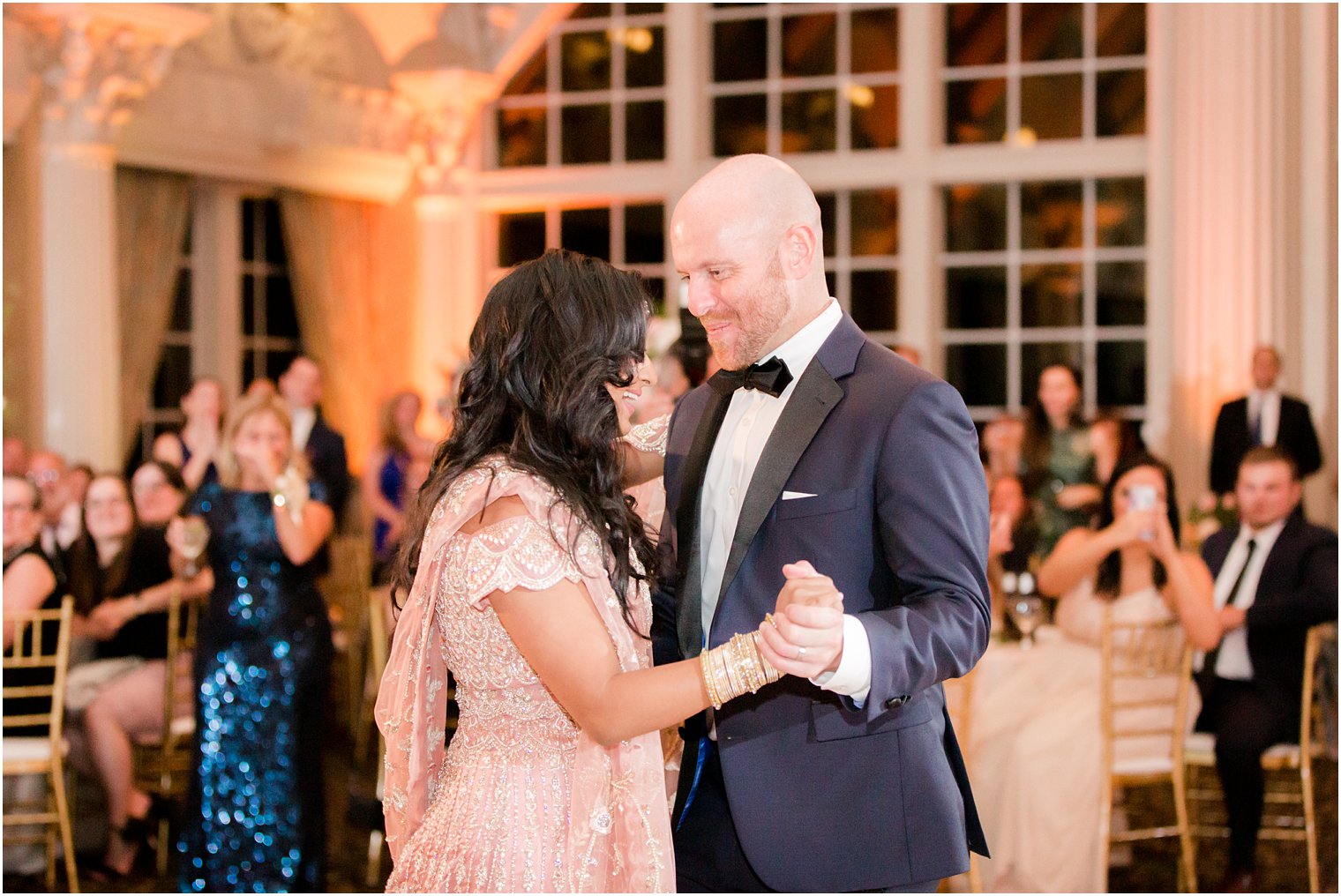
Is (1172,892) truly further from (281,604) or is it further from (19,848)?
(19,848)

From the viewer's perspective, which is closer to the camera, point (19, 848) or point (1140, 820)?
point (19, 848)

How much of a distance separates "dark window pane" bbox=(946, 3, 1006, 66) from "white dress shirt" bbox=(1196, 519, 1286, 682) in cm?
506

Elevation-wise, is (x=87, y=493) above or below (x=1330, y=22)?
below

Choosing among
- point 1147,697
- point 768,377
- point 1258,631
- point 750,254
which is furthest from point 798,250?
point 1258,631

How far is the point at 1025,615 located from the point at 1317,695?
1.24 meters

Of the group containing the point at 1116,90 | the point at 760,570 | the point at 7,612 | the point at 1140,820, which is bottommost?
the point at 1140,820

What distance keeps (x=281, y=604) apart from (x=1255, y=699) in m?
3.09

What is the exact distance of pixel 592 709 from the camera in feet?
6.08

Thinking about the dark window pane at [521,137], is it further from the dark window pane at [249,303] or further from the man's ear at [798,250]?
the man's ear at [798,250]

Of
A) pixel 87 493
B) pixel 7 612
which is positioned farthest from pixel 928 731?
pixel 87 493

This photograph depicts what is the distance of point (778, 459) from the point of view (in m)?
2.01

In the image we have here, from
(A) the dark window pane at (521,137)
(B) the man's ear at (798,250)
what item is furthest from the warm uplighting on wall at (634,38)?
(B) the man's ear at (798,250)

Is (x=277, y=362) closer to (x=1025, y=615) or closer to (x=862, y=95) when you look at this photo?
(x=862, y=95)

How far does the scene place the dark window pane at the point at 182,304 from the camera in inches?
342
